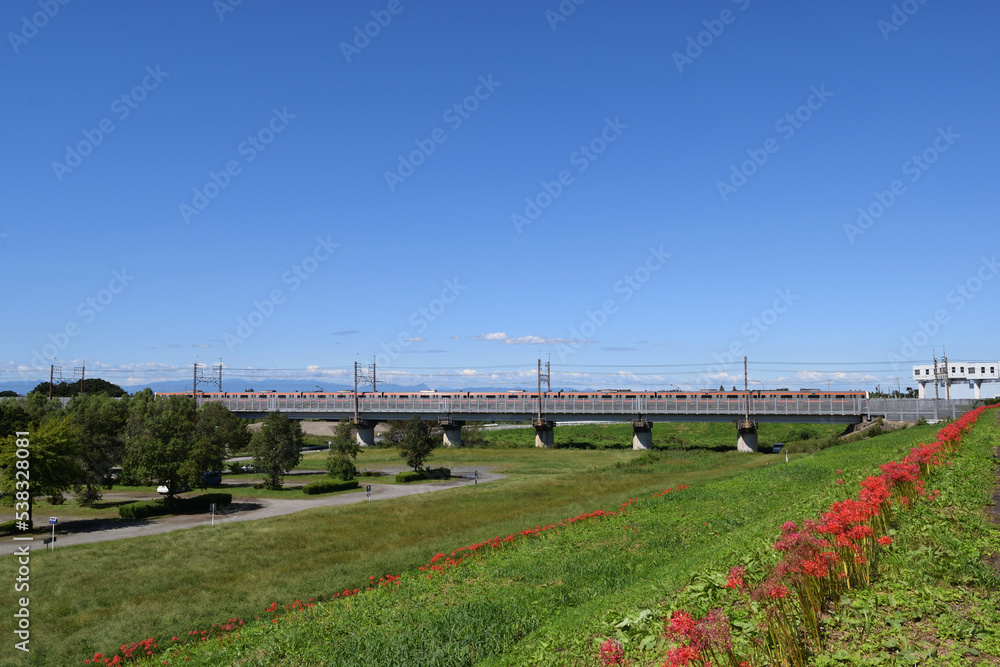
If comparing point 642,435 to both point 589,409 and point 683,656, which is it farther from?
point 683,656

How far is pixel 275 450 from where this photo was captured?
4953cm

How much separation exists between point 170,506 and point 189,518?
302 centimetres

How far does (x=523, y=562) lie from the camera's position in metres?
16.7

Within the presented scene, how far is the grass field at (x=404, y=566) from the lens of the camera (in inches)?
480

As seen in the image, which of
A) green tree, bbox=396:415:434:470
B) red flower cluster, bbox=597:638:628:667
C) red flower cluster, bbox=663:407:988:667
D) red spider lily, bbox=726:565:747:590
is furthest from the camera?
green tree, bbox=396:415:434:470

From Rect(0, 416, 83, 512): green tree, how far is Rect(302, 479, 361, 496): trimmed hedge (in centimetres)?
1586

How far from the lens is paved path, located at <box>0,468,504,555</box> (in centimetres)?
3116

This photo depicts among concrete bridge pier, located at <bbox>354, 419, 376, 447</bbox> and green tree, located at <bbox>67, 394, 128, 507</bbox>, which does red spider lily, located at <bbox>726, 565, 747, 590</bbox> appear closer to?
green tree, located at <bbox>67, 394, 128, 507</bbox>

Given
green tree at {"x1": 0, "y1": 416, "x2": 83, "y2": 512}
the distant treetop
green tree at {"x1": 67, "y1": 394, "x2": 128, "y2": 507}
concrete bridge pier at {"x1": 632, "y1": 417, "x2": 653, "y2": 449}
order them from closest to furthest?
1. green tree at {"x1": 0, "y1": 416, "x2": 83, "y2": 512}
2. green tree at {"x1": 67, "y1": 394, "x2": 128, "y2": 507}
3. concrete bridge pier at {"x1": 632, "y1": 417, "x2": 653, "y2": 449}
4. the distant treetop

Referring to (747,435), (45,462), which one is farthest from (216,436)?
(747,435)

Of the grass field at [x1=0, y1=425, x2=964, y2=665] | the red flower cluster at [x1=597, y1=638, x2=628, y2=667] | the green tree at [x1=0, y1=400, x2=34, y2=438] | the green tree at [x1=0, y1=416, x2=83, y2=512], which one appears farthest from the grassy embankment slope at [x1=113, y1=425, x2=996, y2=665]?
the green tree at [x1=0, y1=400, x2=34, y2=438]

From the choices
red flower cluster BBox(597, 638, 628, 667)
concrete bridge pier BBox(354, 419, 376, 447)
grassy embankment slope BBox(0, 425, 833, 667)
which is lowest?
concrete bridge pier BBox(354, 419, 376, 447)

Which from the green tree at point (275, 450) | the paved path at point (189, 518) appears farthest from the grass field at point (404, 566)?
the green tree at point (275, 450)

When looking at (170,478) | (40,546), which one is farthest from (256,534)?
(170,478)
